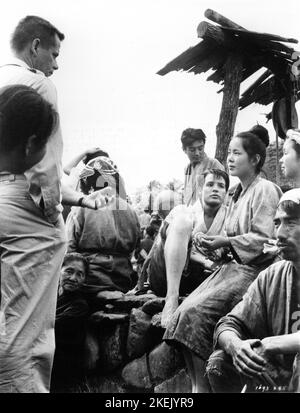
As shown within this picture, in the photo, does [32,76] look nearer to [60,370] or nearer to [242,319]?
[242,319]

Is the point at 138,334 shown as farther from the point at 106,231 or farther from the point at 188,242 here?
the point at 106,231

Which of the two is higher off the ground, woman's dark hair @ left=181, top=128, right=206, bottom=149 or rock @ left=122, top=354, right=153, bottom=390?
woman's dark hair @ left=181, top=128, right=206, bottom=149

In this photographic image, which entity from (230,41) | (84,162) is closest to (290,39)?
(230,41)

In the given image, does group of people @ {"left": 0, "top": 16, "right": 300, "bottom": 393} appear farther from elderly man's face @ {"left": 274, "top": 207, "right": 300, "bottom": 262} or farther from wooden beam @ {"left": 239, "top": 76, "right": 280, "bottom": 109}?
wooden beam @ {"left": 239, "top": 76, "right": 280, "bottom": 109}

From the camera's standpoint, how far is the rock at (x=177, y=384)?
11.5ft

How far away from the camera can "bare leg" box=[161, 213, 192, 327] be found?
3682mm

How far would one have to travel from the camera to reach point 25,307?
2896mm

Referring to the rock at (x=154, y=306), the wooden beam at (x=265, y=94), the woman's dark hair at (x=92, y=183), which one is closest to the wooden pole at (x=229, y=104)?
the wooden beam at (x=265, y=94)

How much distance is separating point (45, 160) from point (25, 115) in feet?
0.82

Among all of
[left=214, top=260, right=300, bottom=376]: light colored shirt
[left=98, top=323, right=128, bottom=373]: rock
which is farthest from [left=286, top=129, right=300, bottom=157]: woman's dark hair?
[left=98, top=323, right=128, bottom=373]: rock

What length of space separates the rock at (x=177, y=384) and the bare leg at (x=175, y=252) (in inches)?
12.8

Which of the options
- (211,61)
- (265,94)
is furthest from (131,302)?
(265,94)

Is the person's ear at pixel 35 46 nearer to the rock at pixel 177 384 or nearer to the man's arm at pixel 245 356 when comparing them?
the man's arm at pixel 245 356

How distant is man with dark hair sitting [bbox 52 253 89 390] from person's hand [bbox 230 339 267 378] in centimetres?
170
